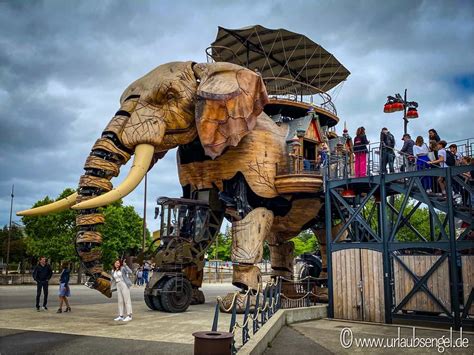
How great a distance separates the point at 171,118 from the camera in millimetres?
13625

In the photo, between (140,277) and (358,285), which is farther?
(140,277)

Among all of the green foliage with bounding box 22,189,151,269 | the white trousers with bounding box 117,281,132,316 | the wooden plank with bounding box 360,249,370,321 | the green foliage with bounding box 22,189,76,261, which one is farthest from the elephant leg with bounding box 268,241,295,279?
the green foliage with bounding box 22,189,76,261

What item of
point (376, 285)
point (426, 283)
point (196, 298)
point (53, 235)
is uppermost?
point (53, 235)

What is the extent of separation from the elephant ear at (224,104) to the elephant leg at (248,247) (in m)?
2.34

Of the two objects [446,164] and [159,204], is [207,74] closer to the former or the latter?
[159,204]

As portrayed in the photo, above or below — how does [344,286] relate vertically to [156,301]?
above

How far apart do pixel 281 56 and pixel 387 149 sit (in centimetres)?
880

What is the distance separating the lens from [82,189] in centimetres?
1207

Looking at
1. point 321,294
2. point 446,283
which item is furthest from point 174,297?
point 446,283

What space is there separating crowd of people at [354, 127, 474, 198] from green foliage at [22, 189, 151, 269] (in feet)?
84.1

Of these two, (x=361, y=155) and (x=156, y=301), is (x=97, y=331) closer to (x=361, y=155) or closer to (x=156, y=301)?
(x=156, y=301)

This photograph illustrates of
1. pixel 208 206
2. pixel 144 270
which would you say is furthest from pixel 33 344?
pixel 144 270

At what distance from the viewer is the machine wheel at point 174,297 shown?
13789 mm

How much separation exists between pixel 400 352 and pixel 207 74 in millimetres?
8891
